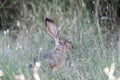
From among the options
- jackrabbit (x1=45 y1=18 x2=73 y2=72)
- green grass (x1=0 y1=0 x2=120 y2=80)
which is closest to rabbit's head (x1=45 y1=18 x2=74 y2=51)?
jackrabbit (x1=45 y1=18 x2=73 y2=72)

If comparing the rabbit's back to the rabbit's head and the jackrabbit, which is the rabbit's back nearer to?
the jackrabbit

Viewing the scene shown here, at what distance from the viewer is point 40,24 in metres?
7.75

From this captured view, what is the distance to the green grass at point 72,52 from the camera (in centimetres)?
511

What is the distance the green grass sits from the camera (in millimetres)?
5109

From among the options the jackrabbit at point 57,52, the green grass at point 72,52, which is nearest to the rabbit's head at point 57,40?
the jackrabbit at point 57,52

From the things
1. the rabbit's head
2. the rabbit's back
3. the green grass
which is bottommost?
the green grass

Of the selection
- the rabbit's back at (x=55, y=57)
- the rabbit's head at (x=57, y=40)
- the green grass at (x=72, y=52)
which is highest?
the rabbit's head at (x=57, y=40)

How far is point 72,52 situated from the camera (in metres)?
5.92

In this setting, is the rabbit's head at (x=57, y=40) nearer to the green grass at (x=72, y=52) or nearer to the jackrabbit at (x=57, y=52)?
the jackrabbit at (x=57, y=52)

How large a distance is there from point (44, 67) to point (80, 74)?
0.42 meters

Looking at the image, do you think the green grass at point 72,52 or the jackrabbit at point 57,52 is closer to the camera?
the green grass at point 72,52

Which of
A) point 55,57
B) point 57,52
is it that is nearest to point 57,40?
point 57,52

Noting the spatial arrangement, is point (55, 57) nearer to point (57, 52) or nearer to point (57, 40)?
point (57, 52)

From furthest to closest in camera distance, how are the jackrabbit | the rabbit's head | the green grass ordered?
the rabbit's head, the jackrabbit, the green grass
